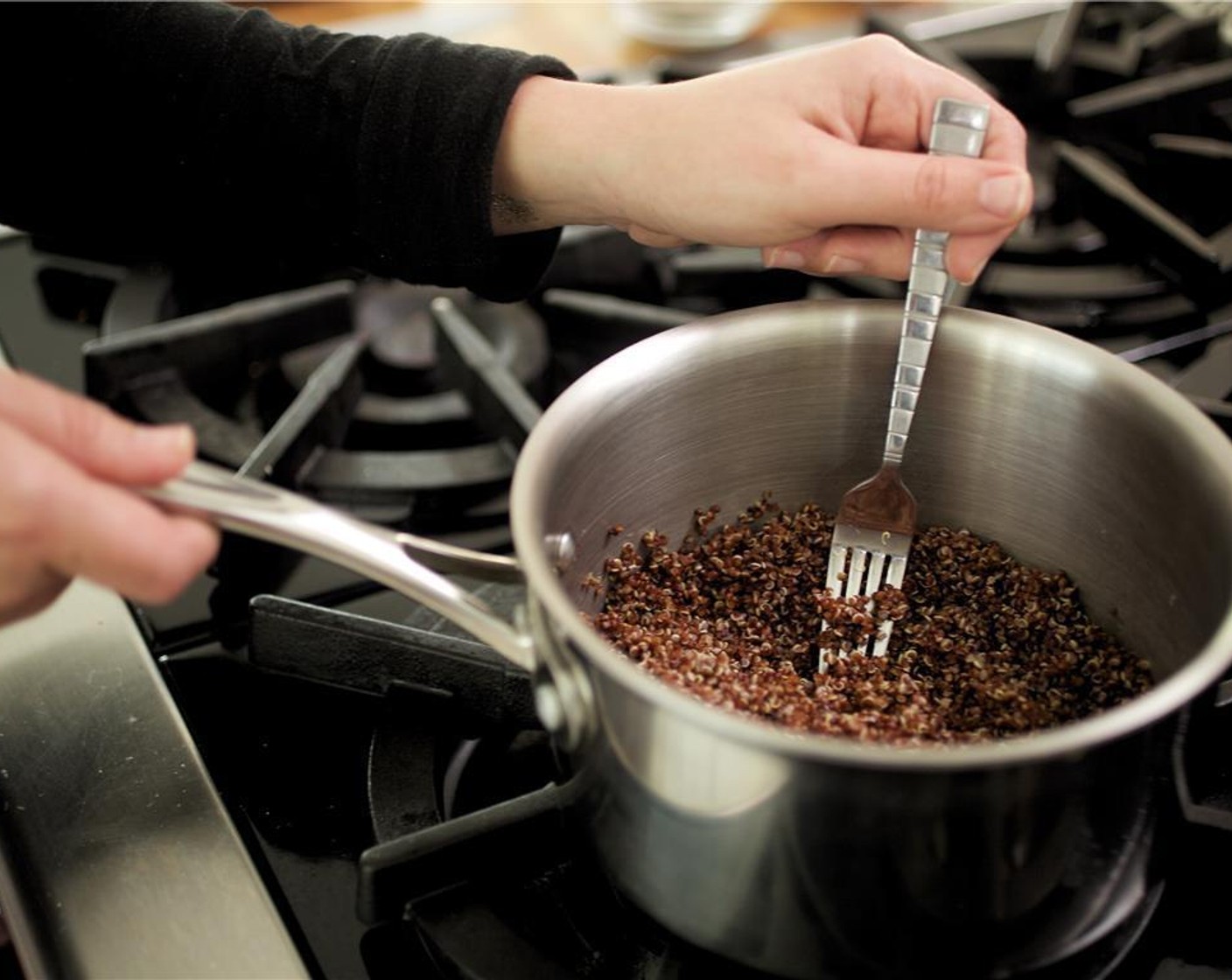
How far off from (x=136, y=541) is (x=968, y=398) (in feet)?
1.40

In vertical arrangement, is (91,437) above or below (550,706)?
above

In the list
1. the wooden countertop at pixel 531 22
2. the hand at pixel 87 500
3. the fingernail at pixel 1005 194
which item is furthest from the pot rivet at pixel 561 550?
the wooden countertop at pixel 531 22

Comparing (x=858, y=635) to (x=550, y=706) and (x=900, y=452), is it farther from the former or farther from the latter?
(x=550, y=706)

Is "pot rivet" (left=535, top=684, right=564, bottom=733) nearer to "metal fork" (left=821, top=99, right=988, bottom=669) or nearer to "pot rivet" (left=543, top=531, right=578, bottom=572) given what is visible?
"pot rivet" (left=543, top=531, right=578, bottom=572)

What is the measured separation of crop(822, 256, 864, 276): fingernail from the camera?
2.24ft

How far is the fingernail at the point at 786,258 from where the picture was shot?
2.26ft

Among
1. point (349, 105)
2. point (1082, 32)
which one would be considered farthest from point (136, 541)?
point (1082, 32)

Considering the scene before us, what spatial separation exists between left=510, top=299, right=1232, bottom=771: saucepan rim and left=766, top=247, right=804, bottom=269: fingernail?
103mm

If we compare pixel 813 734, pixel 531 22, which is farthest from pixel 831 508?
pixel 531 22

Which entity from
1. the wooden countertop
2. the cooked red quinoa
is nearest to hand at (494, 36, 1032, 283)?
the cooked red quinoa

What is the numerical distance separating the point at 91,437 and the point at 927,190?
1.27 ft

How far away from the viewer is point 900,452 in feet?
2.20

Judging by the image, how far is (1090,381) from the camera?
1.99 ft

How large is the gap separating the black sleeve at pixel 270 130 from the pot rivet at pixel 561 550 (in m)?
0.23
